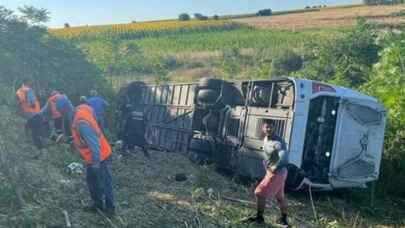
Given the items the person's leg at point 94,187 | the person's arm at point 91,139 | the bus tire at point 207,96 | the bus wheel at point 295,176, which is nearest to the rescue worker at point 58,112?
the person's arm at point 91,139

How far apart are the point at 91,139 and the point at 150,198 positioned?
220 cm

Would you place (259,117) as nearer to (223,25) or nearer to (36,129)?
(36,129)

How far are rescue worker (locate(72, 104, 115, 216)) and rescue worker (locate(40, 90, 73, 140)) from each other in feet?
2.46

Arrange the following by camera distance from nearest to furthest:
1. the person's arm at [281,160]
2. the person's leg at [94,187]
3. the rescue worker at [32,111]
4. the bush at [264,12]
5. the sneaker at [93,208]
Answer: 1. the person's leg at [94,187]
2. the sneaker at [93,208]
3. the person's arm at [281,160]
4. the rescue worker at [32,111]
5. the bush at [264,12]

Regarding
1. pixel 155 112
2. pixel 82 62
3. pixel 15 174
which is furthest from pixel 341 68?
pixel 15 174

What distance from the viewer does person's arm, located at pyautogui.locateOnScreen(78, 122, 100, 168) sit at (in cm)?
708

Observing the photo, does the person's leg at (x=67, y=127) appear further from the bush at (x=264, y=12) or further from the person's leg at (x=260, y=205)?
the bush at (x=264, y=12)

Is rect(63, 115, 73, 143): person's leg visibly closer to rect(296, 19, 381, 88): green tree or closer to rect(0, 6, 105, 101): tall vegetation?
rect(0, 6, 105, 101): tall vegetation

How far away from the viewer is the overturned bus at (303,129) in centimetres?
995

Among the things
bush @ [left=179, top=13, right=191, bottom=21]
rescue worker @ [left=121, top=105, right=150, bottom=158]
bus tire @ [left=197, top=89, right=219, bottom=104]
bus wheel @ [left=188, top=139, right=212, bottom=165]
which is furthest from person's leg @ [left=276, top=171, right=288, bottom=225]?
bush @ [left=179, top=13, right=191, bottom=21]

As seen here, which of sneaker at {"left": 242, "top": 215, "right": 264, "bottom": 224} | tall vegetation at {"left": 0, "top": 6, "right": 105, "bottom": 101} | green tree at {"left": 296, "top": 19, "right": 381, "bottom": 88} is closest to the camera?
sneaker at {"left": 242, "top": 215, "right": 264, "bottom": 224}

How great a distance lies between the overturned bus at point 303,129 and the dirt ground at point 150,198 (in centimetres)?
55

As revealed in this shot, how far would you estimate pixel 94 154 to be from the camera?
712 centimetres

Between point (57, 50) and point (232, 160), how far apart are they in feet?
28.7
